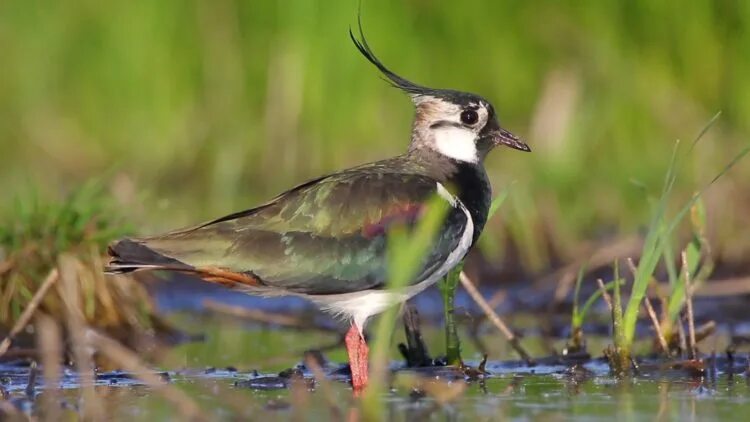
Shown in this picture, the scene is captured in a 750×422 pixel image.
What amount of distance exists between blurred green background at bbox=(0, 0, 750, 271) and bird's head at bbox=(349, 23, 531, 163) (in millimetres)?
2156

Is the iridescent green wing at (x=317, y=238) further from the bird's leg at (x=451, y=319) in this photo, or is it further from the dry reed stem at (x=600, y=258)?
the dry reed stem at (x=600, y=258)

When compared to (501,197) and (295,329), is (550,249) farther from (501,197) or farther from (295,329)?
(501,197)

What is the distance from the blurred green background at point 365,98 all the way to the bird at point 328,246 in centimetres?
250

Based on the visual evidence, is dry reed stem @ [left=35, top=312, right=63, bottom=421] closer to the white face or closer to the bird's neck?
the bird's neck

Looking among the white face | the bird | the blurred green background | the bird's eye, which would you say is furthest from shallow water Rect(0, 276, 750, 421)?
the blurred green background

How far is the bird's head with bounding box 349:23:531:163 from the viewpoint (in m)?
6.77

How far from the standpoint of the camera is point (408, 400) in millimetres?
5641

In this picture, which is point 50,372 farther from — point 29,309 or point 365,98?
point 365,98

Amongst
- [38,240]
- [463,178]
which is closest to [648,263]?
[463,178]

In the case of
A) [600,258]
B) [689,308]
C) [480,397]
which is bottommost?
[480,397]

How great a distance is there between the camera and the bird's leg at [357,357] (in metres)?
6.12

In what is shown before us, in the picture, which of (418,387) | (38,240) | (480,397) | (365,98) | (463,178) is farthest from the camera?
(365,98)

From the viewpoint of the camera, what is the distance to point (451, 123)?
22.2 ft

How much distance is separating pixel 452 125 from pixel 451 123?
1 centimetres
